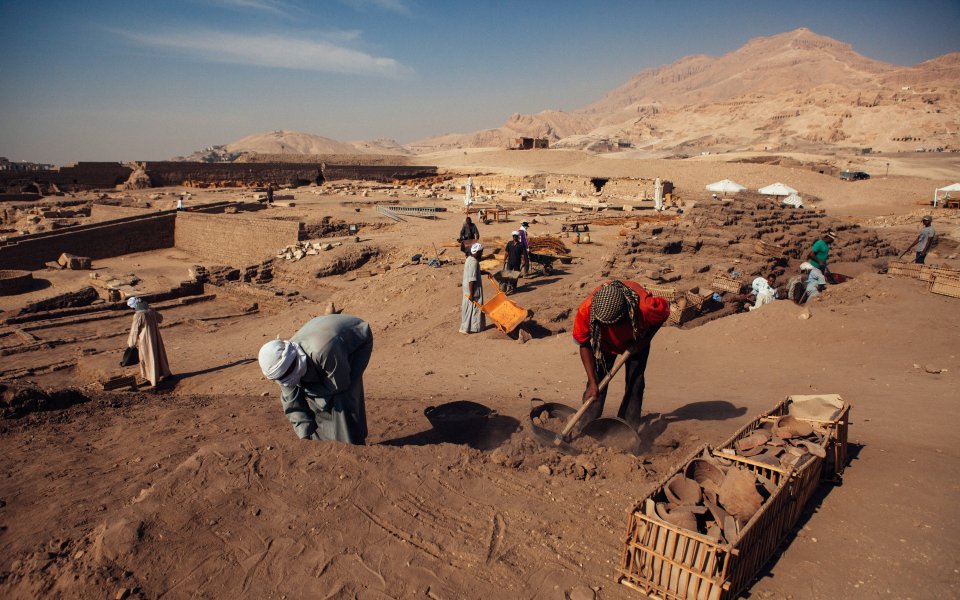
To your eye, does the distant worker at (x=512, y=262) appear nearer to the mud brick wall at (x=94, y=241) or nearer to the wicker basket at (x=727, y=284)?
the wicker basket at (x=727, y=284)

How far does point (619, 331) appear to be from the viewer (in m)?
4.45

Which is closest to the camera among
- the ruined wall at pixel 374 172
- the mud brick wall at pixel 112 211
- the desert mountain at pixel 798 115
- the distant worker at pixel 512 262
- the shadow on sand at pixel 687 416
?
the shadow on sand at pixel 687 416

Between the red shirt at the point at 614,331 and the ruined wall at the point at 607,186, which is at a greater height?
the ruined wall at the point at 607,186

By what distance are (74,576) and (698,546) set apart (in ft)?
9.53

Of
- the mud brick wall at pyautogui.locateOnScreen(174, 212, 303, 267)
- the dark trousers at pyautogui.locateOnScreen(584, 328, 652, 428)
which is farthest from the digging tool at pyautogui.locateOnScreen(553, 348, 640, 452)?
the mud brick wall at pyautogui.locateOnScreen(174, 212, 303, 267)

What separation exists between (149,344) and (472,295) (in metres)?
4.77

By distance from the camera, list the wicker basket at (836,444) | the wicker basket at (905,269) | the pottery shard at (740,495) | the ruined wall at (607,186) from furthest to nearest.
A: the ruined wall at (607,186), the wicker basket at (905,269), the wicker basket at (836,444), the pottery shard at (740,495)

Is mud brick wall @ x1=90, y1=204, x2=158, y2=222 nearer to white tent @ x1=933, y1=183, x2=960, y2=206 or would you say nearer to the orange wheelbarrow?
the orange wheelbarrow

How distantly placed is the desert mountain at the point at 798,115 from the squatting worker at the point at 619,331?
5616cm

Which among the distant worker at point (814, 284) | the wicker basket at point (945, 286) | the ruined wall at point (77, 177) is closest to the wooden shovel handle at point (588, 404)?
the distant worker at point (814, 284)

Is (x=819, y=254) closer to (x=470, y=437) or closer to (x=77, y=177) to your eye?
(x=470, y=437)

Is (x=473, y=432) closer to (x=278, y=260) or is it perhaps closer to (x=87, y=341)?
(x=87, y=341)

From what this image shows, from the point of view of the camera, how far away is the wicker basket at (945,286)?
7727 millimetres

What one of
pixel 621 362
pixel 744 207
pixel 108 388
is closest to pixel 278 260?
pixel 108 388
